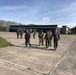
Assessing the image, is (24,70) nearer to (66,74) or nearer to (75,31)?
(66,74)

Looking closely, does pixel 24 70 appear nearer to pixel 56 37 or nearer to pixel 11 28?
pixel 56 37

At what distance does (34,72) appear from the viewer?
618 centimetres

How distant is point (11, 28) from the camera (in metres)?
68.4

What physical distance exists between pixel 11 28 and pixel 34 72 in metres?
63.8

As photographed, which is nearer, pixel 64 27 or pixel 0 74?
pixel 0 74

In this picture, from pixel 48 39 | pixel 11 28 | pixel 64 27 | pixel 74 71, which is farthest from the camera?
pixel 11 28

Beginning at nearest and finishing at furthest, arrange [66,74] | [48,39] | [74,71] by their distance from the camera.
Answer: [66,74] → [74,71] → [48,39]

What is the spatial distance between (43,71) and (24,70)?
84cm

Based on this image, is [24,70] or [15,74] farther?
[24,70]

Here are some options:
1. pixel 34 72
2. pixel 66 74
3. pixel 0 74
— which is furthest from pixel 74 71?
pixel 0 74

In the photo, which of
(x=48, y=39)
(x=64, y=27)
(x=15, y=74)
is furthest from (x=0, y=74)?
(x=64, y=27)

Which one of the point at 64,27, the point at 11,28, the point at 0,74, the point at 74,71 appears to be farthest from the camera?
the point at 11,28

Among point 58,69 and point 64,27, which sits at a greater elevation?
point 64,27

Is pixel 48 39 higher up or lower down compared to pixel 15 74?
higher up
